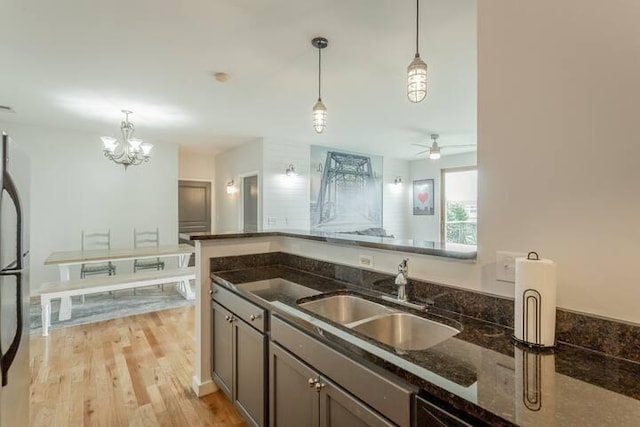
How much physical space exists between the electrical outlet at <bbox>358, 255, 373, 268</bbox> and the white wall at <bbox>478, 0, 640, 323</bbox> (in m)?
0.67

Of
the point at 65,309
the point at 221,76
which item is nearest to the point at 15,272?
the point at 221,76

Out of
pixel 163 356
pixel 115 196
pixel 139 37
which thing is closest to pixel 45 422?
pixel 163 356

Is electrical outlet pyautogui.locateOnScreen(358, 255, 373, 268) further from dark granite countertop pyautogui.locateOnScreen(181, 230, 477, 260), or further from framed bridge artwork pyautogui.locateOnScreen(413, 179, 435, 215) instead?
framed bridge artwork pyautogui.locateOnScreen(413, 179, 435, 215)

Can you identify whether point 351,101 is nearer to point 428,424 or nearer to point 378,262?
point 378,262

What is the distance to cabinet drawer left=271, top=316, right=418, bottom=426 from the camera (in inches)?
39.0

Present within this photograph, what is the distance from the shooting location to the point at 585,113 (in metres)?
1.09

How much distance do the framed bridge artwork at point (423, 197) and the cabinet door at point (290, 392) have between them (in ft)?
22.3

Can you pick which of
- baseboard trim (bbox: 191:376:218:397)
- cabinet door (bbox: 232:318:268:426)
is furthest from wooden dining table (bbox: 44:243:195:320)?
cabinet door (bbox: 232:318:268:426)

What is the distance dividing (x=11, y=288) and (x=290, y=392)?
1301 millimetres

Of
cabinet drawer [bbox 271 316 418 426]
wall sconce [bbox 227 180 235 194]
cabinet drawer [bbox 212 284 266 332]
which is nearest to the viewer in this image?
cabinet drawer [bbox 271 316 418 426]

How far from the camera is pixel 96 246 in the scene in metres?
5.38

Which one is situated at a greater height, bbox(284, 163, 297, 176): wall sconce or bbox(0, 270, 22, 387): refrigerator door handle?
bbox(284, 163, 297, 176): wall sconce

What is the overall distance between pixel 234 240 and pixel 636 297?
7.28 feet

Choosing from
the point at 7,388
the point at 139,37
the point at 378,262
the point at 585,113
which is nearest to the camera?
the point at 585,113
